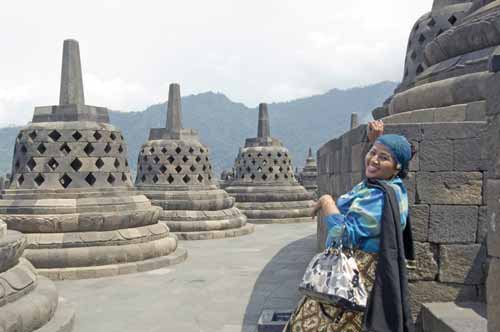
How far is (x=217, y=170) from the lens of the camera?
429 feet

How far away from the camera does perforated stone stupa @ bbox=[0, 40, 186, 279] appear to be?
7.34 meters

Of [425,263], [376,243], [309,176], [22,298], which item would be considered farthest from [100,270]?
[309,176]

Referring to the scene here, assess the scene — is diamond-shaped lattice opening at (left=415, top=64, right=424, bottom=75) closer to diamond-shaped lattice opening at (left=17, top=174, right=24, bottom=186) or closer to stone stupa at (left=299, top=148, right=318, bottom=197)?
diamond-shaped lattice opening at (left=17, top=174, right=24, bottom=186)

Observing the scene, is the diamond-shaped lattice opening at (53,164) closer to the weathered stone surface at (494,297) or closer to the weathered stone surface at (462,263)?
the weathered stone surface at (462,263)

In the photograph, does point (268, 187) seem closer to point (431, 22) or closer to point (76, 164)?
point (76, 164)

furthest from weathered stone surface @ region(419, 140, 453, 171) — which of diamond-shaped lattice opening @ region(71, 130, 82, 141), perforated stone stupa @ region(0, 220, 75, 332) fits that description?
diamond-shaped lattice opening @ region(71, 130, 82, 141)

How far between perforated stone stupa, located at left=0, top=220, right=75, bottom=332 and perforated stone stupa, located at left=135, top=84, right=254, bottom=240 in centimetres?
704

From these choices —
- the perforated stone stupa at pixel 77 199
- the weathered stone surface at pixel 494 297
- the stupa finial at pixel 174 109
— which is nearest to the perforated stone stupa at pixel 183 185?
the stupa finial at pixel 174 109

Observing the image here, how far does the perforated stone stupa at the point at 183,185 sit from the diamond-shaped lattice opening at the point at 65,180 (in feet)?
12.9

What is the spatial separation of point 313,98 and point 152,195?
626ft

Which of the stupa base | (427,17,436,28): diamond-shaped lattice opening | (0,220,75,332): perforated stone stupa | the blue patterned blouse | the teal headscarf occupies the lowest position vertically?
the stupa base

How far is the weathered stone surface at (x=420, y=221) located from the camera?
147 inches

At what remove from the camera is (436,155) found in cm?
373

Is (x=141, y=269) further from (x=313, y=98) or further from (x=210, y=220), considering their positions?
(x=313, y=98)
